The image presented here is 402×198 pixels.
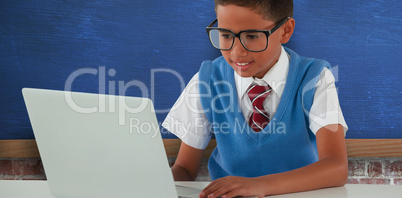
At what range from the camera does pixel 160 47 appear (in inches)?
65.1

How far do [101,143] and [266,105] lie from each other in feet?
2.24

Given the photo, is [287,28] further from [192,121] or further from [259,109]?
[192,121]

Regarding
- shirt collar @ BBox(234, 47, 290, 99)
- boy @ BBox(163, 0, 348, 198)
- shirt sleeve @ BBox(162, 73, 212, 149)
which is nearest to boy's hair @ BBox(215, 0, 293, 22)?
boy @ BBox(163, 0, 348, 198)

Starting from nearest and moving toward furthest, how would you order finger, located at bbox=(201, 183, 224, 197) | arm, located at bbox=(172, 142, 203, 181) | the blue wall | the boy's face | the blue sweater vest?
1. finger, located at bbox=(201, 183, 224, 197)
2. the boy's face
3. the blue sweater vest
4. arm, located at bbox=(172, 142, 203, 181)
5. the blue wall

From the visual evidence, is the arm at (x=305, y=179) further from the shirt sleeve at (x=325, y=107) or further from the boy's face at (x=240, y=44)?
the boy's face at (x=240, y=44)

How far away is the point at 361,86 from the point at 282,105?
52 cm

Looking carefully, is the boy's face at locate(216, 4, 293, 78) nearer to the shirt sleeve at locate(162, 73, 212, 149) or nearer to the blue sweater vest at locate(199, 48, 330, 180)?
the blue sweater vest at locate(199, 48, 330, 180)

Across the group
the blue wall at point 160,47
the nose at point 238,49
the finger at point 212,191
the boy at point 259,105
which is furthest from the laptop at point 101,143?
the blue wall at point 160,47

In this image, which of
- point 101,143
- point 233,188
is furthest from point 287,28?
point 101,143

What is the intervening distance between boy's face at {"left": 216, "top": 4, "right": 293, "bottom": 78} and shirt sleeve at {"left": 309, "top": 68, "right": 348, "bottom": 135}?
0.16 meters

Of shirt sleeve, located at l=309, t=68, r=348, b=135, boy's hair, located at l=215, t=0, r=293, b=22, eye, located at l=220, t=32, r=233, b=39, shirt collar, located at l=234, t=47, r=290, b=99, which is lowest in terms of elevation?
shirt sleeve, located at l=309, t=68, r=348, b=135

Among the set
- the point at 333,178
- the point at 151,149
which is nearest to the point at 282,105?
the point at 333,178

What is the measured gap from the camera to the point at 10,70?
1.71m

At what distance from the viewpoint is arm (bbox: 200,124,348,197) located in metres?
0.82
